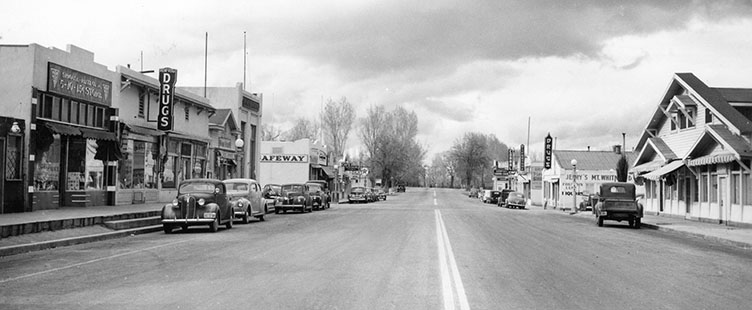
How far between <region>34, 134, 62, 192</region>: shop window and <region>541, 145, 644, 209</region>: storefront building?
42158 millimetres

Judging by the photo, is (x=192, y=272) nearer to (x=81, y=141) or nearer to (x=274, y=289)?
(x=274, y=289)

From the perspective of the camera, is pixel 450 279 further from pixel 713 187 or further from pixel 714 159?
pixel 713 187

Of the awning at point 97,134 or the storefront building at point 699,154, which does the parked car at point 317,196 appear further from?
the storefront building at point 699,154

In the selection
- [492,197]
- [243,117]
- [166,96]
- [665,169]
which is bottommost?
[492,197]

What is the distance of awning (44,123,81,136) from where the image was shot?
902 inches

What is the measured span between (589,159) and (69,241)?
52.1m

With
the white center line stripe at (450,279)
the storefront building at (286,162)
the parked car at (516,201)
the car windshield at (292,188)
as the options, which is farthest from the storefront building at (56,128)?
the parked car at (516,201)

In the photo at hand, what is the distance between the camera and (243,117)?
160 ft

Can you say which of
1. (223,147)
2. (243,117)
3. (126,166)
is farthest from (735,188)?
(243,117)

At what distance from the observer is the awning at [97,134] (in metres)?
25.0

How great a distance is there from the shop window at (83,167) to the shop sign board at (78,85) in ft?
5.92

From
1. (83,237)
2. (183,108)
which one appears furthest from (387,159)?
(83,237)

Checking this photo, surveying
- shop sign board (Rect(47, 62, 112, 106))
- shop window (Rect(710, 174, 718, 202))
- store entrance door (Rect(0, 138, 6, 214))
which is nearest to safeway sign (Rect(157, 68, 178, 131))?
shop sign board (Rect(47, 62, 112, 106))

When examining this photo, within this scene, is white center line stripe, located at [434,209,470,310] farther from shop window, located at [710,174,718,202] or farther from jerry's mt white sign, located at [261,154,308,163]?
jerry's mt white sign, located at [261,154,308,163]
